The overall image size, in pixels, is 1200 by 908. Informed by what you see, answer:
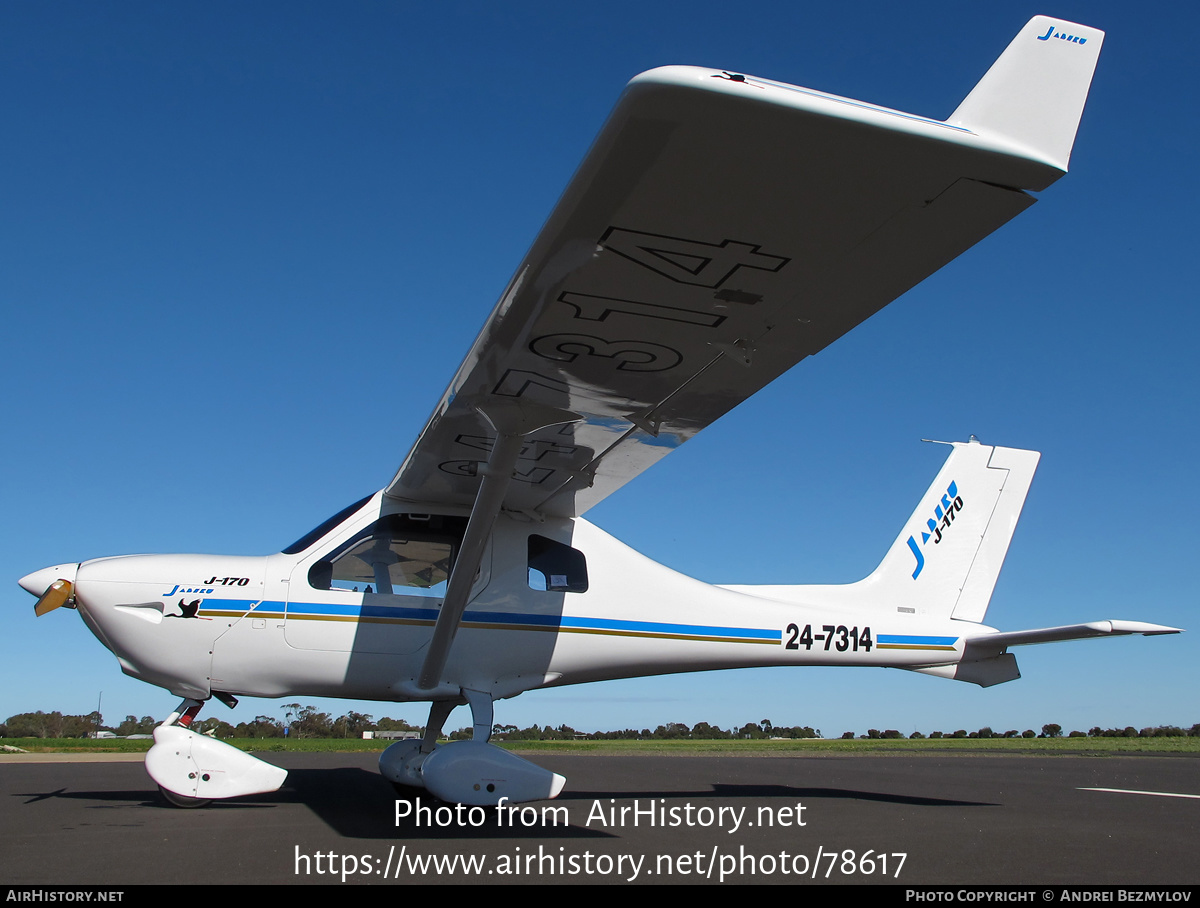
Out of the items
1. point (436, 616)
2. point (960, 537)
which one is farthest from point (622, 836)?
point (960, 537)

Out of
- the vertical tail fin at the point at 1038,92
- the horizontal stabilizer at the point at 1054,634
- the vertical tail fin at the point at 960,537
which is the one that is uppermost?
the vertical tail fin at the point at 960,537

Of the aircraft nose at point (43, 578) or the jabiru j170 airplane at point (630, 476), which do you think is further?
the aircraft nose at point (43, 578)

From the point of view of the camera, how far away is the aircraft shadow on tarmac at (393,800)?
538 cm

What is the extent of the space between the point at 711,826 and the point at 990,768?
865 cm

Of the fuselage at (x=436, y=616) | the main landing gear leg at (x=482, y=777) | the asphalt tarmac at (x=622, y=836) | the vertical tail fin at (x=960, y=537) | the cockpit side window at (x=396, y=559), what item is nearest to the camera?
the asphalt tarmac at (x=622, y=836)

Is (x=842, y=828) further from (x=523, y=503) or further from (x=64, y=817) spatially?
(x=64, y=817)

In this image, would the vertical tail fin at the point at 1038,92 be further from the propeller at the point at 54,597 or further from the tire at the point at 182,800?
the propeller at the point at 54,597

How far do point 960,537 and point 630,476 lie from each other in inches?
158

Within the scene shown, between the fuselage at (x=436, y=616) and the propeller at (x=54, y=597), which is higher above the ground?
the fuselage at (x=436, y=616)

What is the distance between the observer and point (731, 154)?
9.41 feet

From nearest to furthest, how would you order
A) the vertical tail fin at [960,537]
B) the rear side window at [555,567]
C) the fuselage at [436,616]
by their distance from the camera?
the fuselage at [436,616]
the rear side window at [555,567]
the vertical tail fin at [960,537]

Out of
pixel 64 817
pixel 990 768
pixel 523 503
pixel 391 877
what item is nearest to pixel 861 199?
pixel 391 877

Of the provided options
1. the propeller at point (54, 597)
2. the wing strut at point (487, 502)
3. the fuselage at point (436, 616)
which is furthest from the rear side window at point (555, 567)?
the propeller at point (54, 597)

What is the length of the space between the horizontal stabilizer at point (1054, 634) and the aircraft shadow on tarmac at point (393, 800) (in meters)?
1.47
